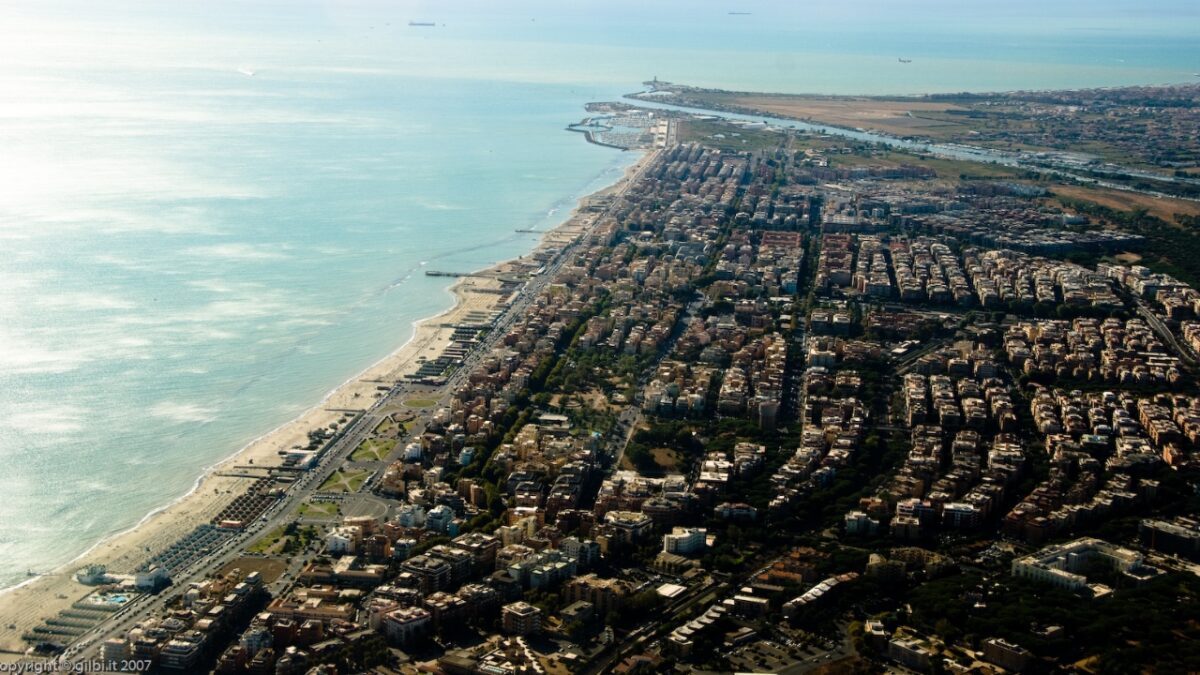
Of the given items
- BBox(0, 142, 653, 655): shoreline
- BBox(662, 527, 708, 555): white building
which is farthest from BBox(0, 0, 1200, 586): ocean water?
BBox(662, 527, 708, 555): white building

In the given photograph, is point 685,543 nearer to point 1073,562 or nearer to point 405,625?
point 405,625

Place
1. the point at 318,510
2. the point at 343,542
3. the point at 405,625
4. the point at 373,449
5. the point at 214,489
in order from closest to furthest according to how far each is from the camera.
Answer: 1. the point at 405,625
2. the point at 343,542
3. the point at 318,510
4. the point at 214,489
5. the point at 373,449

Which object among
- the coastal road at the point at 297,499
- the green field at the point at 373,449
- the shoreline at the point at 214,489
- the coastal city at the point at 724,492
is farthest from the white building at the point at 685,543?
the shoreline at the point at 214,489

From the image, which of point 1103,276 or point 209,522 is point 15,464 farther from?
point 1103,276

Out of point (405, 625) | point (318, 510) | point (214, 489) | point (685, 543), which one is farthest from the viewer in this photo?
point (214, 489)

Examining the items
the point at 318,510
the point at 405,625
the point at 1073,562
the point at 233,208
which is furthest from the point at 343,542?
the point at 233,208

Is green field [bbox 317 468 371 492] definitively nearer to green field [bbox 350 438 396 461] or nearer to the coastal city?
the coastal city

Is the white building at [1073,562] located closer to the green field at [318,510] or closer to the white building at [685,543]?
the white building at [685,543]
